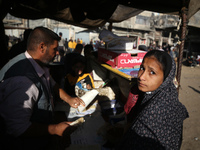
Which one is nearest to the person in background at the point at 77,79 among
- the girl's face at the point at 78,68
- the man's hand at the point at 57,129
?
the girl's face at the point at 78,68

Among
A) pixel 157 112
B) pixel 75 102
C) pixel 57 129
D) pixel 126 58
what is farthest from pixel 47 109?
pixel 126 58

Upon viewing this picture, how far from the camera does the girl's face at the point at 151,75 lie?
3.85 ft

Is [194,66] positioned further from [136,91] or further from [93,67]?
[136,91]

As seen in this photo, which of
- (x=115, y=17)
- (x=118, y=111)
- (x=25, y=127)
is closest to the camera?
(x=25, y=127)

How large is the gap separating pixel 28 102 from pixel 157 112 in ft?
3.50

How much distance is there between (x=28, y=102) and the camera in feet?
3.52

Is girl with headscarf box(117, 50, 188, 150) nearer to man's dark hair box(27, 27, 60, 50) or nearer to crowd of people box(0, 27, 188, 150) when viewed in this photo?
crowd of people box(0, 27, 188, 150)

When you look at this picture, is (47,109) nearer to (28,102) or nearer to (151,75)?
(28,102)

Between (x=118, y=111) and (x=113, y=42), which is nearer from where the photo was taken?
(x=118, y=111)

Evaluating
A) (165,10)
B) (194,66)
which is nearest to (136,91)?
(165,10)

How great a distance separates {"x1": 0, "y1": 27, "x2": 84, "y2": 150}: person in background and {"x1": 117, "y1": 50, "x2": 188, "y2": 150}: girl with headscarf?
646mm

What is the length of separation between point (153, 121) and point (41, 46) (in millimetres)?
1325

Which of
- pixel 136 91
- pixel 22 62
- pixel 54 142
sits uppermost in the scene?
pixel 22 62

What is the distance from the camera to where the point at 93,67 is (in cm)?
414
